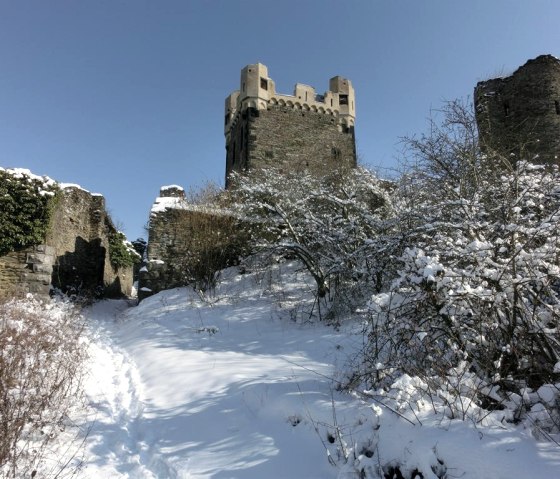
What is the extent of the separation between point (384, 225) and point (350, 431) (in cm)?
375

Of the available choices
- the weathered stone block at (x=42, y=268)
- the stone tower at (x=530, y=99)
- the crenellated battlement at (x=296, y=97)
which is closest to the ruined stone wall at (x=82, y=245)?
the weathered stone block at (x=42, y=268)

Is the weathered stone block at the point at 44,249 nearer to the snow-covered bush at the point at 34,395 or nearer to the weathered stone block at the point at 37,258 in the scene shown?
the weathered stone block at the point at 37,258

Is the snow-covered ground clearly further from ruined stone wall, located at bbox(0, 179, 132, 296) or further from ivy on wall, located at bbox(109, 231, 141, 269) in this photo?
ivy on wall, located at bbox(109, 231, 141, 269)

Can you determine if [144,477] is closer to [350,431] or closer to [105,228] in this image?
[350,431]

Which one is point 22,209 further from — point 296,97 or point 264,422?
point 296,97

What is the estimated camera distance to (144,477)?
3.20 metres

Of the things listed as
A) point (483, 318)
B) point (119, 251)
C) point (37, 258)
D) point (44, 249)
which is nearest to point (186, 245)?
point (44, 249)

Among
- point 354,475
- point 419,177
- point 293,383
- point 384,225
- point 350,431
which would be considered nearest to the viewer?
point 354,475

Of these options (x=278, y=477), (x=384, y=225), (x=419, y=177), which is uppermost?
(x=419, y=177)

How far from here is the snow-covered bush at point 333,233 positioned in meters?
7.37

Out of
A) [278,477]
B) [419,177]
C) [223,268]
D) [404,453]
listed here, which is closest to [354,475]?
[404,453]

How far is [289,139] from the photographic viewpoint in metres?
20.5

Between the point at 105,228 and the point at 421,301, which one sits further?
the point at 105,228

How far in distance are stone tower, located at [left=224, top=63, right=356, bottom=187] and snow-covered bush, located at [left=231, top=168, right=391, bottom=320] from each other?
8.53 m
